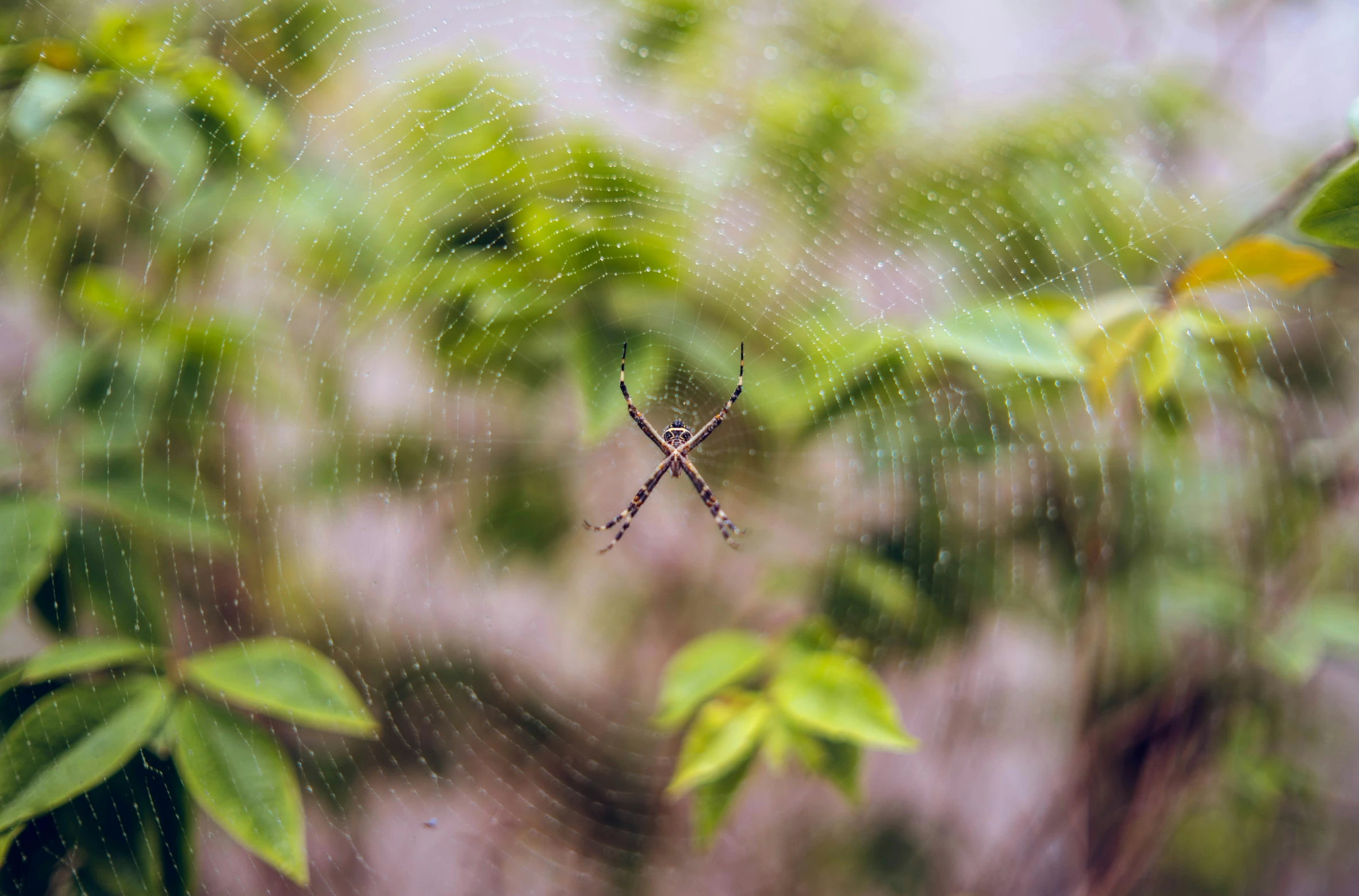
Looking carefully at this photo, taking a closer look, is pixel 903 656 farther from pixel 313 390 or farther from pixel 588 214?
pixel 313 390

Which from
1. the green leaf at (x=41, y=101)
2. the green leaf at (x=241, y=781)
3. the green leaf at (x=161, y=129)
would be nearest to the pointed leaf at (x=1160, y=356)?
the green leaf at (x=241, y=781)

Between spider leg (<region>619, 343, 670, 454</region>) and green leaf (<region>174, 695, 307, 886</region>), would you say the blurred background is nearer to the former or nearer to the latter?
spider leg (<region>619, 343, 670, 454</region>)

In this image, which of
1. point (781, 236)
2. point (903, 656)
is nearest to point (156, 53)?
point (781, 236)

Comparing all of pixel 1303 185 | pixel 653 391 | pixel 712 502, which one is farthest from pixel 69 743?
pixel 1303 185

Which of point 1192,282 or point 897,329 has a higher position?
point 1192,282

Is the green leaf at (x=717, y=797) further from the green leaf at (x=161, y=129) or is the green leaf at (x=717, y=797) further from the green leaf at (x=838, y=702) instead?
the green leaf at (x=161, y=129)

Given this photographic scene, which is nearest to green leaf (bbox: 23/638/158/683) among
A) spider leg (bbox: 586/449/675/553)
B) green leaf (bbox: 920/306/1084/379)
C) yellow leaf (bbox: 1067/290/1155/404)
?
spider leg (bbox: 586/449/675/553)

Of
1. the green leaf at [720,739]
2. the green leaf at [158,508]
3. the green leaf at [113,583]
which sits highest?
the green leaf at [158,508]
